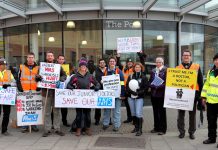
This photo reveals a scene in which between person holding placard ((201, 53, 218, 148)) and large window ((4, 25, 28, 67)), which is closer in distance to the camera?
person holding placard ((201, 53, 218, 148))

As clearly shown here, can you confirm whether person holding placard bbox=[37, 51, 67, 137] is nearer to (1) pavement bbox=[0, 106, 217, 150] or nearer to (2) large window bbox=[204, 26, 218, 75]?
(1) pavement bbox=[0, 106, 217, 150]

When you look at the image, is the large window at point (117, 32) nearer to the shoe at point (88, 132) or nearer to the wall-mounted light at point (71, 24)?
the wall-mounted light at point (71, 24)

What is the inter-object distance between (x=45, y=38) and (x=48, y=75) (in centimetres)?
590

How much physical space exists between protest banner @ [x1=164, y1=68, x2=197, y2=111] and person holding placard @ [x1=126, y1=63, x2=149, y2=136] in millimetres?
623

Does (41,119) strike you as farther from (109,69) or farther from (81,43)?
(81,43)

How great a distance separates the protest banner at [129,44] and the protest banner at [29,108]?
314 cm

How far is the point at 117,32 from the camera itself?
12672 mm

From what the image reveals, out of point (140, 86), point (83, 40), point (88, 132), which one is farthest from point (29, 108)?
point (83, 40)

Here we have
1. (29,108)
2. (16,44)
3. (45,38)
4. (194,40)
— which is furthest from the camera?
(16,44)

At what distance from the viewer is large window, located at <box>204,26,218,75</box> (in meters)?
14.3

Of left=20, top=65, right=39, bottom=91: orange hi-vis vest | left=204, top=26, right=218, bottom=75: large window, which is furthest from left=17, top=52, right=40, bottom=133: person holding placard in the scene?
left=204, top=26, right=218, bottom=75: large window

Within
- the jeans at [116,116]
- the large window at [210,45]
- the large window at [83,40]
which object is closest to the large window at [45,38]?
the large window at [83,40]

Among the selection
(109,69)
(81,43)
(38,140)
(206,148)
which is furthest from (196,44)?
(38,140)

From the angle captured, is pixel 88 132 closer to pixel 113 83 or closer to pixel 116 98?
pixel 116 98
